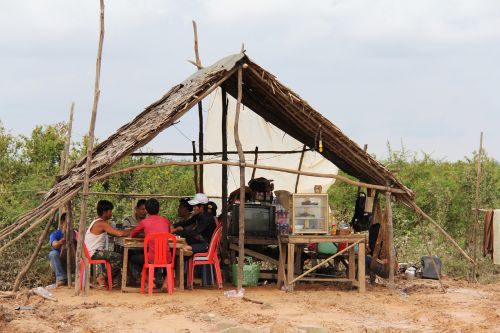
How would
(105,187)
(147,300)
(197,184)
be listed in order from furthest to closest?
(105,187)
(197,184)
(147,300)

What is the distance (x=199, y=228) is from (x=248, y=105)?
8.42 ft

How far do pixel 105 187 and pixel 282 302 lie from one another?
8.35 m

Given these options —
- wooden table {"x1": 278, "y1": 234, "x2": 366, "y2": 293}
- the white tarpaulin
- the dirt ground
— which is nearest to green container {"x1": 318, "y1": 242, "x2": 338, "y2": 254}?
wooden table {"x1": 278, "y1": 234, "x2": 366, "y2": 293}

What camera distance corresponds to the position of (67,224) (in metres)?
10.9

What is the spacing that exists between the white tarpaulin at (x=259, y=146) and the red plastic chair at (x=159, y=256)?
4.74 m

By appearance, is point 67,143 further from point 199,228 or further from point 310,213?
point 310,213

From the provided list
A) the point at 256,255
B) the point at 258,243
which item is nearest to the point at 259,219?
the point at 258,243

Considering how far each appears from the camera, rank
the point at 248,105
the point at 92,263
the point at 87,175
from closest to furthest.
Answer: the point at 87,175 < the point at 92,263 < the point at 248,105

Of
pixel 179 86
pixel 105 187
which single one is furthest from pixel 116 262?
pixel 105 187

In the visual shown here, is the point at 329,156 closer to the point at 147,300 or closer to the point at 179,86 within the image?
the point at 179,86

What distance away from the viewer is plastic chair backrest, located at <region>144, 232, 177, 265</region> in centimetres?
1002

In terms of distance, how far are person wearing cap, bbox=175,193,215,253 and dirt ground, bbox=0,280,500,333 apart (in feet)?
2.04

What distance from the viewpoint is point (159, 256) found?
398 inches

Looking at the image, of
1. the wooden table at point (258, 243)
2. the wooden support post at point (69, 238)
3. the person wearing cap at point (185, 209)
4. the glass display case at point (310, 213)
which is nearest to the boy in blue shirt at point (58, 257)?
the wooden support post at point (69, 238)
